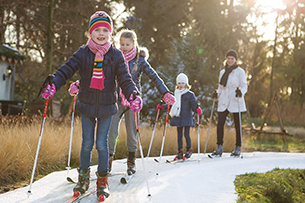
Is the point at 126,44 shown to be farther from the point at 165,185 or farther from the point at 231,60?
the point at 231,60

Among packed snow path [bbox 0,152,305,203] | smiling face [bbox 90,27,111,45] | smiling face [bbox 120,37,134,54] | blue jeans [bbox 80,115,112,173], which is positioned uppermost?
smiling face [bbox 120,37,134,54]

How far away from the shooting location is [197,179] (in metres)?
4.85

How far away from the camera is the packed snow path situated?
3.64 m

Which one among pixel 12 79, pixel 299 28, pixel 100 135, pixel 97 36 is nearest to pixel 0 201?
pixel 100 135

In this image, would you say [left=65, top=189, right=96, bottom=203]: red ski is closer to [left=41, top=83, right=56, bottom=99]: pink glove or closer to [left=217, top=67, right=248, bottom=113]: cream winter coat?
[left=41, top=83, right=56, bottom=99]: pink glove

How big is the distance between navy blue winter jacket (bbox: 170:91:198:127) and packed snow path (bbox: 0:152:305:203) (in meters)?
0.83

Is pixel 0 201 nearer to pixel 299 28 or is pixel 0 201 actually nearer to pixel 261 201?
pixel 261 201

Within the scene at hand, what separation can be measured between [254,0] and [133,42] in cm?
2055

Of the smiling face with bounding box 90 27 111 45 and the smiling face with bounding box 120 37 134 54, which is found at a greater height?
the smiling face with bounding box 120 37 134 54

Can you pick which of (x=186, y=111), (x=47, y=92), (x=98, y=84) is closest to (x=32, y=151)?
(x=47, y=92)

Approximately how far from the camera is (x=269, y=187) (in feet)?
15.4

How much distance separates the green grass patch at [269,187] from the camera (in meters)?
4.35

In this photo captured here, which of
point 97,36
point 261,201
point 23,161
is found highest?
point 97,36

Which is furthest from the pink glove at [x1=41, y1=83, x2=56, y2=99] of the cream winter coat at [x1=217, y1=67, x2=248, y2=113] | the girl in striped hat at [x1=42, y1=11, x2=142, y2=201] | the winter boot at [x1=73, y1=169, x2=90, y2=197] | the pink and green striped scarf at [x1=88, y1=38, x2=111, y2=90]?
the cream winter coat at [x1=217, y1=67, x2=248, y2=113]
